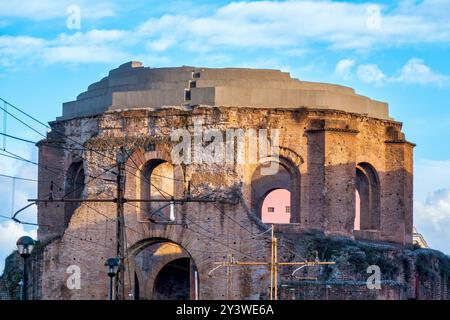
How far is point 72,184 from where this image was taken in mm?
36094

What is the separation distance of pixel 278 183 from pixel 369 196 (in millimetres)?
3985

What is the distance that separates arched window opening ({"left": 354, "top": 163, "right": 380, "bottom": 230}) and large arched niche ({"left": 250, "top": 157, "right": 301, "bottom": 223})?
8.35 ft

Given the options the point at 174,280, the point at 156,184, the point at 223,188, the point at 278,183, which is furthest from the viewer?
the point at 278,183

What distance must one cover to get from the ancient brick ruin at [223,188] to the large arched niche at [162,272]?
4 cm

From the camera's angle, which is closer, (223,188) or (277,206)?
(223,188)

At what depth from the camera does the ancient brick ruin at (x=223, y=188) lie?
30531 millimetres

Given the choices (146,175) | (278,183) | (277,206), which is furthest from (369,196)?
(277,206)

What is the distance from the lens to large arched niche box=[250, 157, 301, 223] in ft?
111

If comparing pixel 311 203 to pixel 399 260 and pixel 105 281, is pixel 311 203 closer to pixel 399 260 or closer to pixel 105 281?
pixel 399 260

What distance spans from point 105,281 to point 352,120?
9.56 m

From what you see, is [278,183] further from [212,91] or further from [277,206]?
[277,206]

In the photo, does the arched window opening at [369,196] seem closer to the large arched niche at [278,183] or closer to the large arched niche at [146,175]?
the large arched niche at [278,183]

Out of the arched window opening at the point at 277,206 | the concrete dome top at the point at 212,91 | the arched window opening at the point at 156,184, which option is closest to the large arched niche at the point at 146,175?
the arched window opening at the point at 156,184
